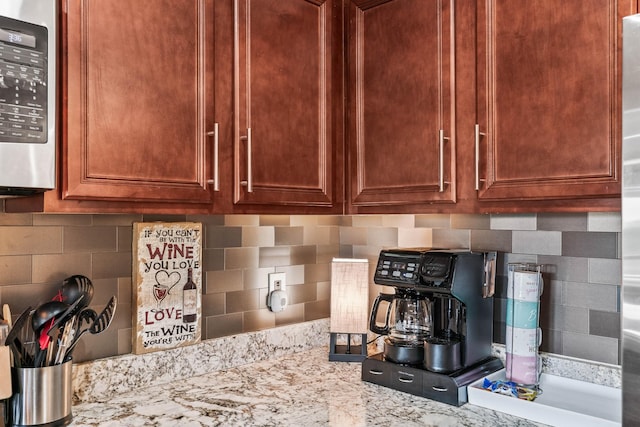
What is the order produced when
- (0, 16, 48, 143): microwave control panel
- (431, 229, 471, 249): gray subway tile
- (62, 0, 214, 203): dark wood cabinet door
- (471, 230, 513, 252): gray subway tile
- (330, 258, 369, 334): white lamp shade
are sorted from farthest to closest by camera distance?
(330, 258, 369, 334): white lamp shade < (431, 229, 471, 249): gray subway tile < (471, 230, 513, 252): gray subway tile < (62, 0, 214, 203): dark wood cabinet door < (0, 16, 48, 143): microwave control panel

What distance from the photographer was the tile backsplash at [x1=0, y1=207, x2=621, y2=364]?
149 cm

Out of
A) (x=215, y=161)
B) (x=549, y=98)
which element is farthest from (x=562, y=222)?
(x=215, y=161)

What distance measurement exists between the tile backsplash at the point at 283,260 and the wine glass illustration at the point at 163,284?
0.31ft

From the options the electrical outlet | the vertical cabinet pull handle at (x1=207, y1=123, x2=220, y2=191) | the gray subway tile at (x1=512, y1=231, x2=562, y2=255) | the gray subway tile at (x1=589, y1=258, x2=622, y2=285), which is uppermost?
the vertical cabinet pull handle at (x1=207, y1=123, x2=220, y2=191)

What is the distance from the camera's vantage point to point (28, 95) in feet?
3.57

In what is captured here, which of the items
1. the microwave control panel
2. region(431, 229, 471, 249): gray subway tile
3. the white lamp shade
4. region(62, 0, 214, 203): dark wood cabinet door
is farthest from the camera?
the white lamp shade

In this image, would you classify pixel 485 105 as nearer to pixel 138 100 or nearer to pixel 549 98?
pixel 549 98

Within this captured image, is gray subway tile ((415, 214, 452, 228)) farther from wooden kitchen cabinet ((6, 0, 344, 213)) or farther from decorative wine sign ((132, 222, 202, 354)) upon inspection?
decorative wine sign ((132, 222, 202, 354))

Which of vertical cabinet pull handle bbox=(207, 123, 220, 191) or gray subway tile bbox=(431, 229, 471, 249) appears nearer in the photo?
vertical cabinet pull handle bbox=(207, 123, 220, 191)

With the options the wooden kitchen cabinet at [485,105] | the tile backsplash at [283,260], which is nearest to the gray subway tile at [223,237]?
the tile backsplash at [283,260]

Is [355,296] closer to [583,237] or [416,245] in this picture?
[416,245]

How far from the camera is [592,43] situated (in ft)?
4.24

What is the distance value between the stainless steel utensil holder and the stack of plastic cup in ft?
4.19

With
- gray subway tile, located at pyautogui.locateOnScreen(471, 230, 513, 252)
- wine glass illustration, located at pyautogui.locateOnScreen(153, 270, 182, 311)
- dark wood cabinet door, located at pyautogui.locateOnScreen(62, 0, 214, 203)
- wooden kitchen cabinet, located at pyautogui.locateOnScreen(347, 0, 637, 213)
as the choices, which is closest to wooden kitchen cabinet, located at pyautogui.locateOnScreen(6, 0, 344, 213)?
dark wood cabinet door, located at pyautogui.locateOnScreen(62, 0, 214, 203)
